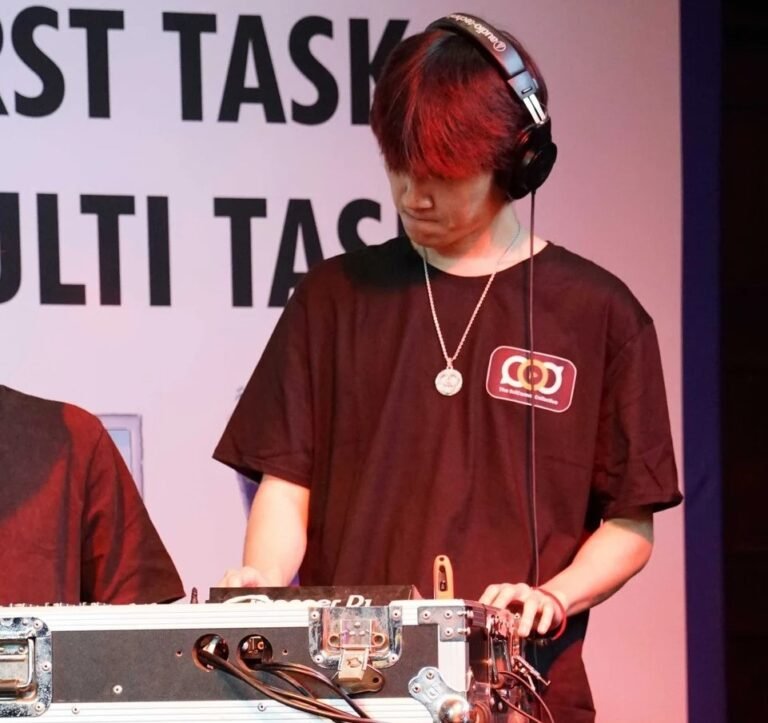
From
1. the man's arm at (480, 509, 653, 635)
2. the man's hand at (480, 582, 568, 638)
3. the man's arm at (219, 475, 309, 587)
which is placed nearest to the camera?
the man's hand at (480, 582, 568, 638)

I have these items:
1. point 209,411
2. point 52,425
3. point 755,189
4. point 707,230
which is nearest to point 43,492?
point 52,425

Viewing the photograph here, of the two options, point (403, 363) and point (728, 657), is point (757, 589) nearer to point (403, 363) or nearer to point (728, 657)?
point (728, 657)

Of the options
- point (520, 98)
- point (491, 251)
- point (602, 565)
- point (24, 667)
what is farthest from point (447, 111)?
point (24, 667)

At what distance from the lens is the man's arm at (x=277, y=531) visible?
6.24 ft

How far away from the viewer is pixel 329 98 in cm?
275

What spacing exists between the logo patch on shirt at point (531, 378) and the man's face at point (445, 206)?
0.16m

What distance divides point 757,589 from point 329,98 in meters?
1.20

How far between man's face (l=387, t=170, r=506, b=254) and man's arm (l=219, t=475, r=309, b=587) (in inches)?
13.8

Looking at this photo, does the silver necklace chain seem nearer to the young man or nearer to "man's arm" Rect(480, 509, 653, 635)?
the young man

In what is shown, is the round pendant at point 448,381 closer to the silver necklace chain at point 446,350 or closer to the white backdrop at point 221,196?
the silver necklace chain at point 446,350

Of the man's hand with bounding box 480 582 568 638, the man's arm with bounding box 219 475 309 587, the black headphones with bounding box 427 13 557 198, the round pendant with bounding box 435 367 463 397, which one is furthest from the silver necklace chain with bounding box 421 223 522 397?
the man's hand with bounding box 480 582 568 638

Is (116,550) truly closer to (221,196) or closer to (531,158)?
(531,158)

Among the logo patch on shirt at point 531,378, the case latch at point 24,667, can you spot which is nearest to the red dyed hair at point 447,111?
the logo patch on shirt at point 531,378

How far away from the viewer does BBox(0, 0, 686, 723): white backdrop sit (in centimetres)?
264
